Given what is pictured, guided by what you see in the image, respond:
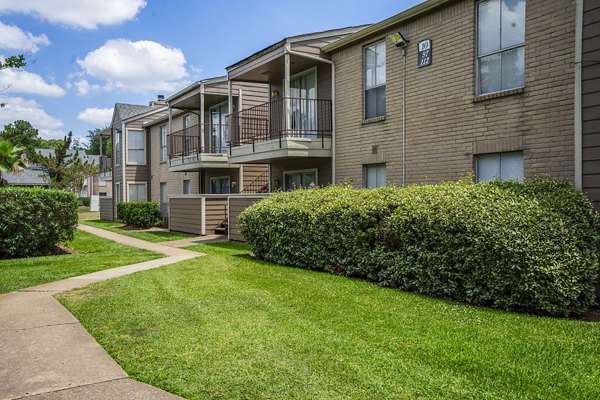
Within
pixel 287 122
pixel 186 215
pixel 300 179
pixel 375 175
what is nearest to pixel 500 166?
pixel 375 175

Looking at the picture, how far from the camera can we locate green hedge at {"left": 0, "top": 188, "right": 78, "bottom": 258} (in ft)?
39.9

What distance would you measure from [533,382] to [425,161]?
755cm

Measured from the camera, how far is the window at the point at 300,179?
15.4m

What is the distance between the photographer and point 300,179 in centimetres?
1611

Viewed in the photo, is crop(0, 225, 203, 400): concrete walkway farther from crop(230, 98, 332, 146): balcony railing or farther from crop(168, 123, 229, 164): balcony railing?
crop(168, 123, 229, 164): balcony railing

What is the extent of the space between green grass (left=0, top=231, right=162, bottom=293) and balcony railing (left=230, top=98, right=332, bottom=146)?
5131mm

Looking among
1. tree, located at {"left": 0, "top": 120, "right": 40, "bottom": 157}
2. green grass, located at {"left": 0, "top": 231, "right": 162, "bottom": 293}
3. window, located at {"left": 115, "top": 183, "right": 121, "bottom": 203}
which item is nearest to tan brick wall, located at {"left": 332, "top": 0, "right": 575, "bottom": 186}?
green grass, located at {"left": 0, "top": 231, "right": 162, "bottom": 293}

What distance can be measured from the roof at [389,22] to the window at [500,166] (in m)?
3.47

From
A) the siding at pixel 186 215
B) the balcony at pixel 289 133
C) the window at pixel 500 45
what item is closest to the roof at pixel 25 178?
the siding at pixel 186 215

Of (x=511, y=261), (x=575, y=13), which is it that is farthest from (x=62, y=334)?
(x=575, y=13)

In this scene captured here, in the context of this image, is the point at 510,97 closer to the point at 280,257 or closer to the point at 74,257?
the point at 280,257

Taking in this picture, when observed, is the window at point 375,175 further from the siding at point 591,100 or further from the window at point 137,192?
the window at point 137,192

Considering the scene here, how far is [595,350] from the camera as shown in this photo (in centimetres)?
479

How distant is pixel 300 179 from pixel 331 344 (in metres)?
11.4
